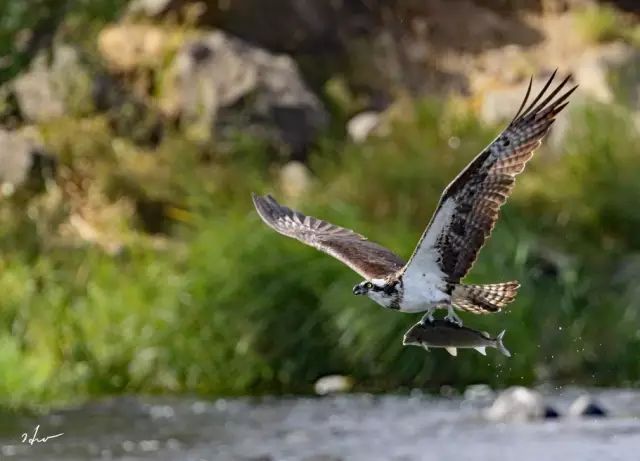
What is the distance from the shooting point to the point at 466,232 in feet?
21.3

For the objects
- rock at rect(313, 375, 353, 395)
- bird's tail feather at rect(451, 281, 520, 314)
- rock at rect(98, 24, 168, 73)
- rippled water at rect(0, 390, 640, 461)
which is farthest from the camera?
rock at rect(98, 24, 168, 73)

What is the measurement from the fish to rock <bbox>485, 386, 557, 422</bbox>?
4736 millimetres

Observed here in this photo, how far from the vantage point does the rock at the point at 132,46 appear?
64.8 ft

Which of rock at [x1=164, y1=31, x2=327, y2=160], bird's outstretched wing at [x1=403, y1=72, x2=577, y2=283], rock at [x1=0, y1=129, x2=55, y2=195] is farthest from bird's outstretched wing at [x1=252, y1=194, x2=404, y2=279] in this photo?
rock at [x1=164, y1=31, x2=327, y2=160]

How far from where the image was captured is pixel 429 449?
10352 millimetres

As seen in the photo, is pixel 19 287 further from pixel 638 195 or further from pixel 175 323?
pixel 638 195

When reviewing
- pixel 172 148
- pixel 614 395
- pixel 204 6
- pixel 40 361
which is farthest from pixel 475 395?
pixel 204 6

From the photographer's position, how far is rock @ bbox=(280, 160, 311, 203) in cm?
1480

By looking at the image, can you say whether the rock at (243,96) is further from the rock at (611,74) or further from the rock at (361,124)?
the rock at (611,74)

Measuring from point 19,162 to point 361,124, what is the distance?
13.6 feet

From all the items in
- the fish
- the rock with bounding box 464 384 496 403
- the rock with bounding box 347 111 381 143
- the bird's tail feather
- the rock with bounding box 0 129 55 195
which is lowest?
the fish
